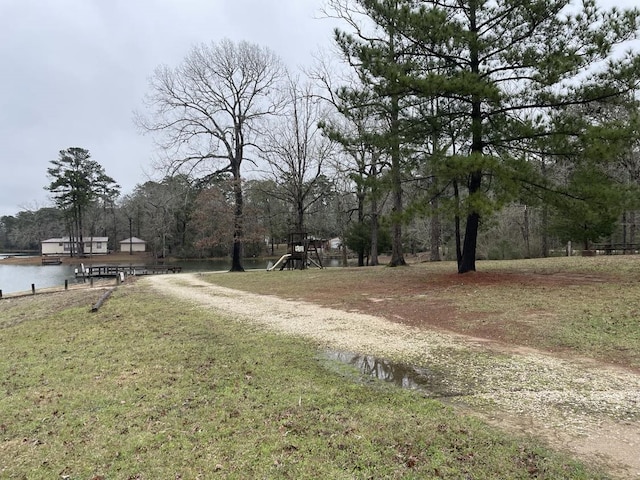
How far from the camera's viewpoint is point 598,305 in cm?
762

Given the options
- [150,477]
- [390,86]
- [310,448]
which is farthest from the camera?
[390,86]

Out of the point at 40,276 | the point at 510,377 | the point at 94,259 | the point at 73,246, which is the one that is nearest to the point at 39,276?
the point at 40,276

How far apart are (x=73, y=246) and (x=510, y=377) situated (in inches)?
2712

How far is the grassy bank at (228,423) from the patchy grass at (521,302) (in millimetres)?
2949

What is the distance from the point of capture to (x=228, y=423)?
11.7ft

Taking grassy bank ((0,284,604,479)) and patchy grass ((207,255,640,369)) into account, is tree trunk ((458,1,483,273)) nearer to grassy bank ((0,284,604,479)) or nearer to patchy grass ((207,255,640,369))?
patchy grass ((207,255,640,369))

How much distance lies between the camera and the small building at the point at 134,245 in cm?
6456

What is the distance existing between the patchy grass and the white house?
57.9 meters

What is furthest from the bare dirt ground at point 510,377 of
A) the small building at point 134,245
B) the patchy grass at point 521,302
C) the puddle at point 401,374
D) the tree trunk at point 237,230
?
the small building at point 134,245

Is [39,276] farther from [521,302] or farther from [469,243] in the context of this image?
[521,302]

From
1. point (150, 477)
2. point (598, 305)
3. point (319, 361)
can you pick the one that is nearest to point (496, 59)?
point (598, 305)

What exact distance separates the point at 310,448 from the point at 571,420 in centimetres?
214

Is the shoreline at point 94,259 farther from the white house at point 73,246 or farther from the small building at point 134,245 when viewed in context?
the white house at point 73,246

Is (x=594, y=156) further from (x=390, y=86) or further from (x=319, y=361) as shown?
(x=319, y=361)
